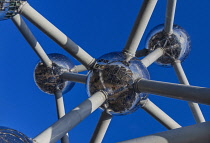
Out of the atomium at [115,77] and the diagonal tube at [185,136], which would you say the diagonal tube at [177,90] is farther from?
the diagonal tube at [185,136]

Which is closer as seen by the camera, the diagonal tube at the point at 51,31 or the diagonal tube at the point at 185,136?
the diagonal tube at the point at 185,136

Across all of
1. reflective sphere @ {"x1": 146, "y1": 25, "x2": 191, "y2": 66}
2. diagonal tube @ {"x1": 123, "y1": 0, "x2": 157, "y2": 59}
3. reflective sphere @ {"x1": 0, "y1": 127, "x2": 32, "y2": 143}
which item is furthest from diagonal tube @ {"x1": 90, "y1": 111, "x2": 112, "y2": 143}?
reflective sphere @ {"x1": 0, "y1": 127, "x2": 32, "y2": 143}

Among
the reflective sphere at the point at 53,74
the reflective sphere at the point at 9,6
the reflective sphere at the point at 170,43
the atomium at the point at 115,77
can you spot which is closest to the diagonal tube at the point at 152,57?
the atomium at the point at 115,77

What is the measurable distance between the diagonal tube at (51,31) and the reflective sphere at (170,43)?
361 centimetres

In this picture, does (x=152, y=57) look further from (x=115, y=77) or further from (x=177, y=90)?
(x=177, y=90)

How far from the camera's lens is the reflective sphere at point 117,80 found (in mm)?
6684

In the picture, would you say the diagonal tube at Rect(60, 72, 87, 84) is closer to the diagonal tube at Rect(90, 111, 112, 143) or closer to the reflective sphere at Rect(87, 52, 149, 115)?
the diagonal tube at Rect(90, 111, 112, 143)

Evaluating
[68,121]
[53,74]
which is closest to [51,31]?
[68,121]

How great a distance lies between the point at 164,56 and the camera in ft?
34.4

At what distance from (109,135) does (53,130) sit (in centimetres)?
1428

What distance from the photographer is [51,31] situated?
6844mm

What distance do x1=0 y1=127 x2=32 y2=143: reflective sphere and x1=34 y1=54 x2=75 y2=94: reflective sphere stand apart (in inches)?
224

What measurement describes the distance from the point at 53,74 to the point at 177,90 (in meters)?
5.57

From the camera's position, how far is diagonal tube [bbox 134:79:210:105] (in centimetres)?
495
